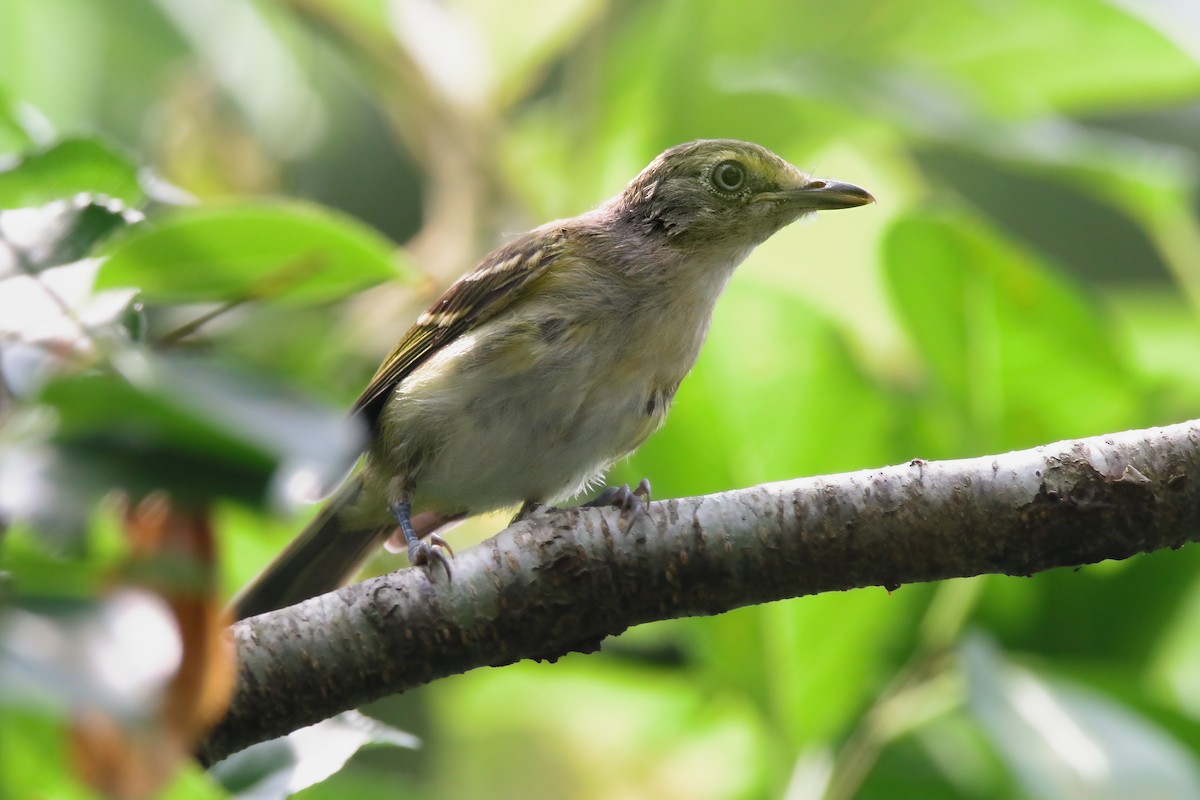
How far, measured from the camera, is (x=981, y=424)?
4.02m

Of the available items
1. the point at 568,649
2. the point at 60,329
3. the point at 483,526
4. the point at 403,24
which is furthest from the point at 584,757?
the point at 60,329

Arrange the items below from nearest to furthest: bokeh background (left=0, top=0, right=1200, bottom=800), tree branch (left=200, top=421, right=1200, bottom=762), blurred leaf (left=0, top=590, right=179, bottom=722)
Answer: blurred leaf (left=0, top=590, right=179, bottom=722) < tree branch (left=200, top=421, right=1200, bottom=762) < bokeh background (left=0, top=0, right=1200, bottom=800)

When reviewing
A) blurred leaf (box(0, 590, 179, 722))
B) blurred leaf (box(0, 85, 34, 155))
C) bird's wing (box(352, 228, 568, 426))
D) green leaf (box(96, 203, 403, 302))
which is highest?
blurred leaf (box(0, 85, 34, 155))

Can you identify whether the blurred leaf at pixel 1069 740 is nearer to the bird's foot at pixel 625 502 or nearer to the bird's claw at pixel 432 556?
the bird's foot at pixel 625 502

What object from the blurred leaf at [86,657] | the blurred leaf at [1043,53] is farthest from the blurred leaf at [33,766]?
the blurred leaf at [1043,53]

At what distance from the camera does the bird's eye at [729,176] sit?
4070 millimetres

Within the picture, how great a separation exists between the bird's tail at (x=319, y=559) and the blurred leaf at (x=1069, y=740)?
6.55ft

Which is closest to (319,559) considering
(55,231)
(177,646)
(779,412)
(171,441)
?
(779,412)

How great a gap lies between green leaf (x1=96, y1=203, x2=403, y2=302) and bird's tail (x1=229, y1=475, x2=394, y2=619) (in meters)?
1.53

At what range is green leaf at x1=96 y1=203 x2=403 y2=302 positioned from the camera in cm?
181

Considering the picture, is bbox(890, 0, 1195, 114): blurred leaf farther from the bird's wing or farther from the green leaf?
the green leaf

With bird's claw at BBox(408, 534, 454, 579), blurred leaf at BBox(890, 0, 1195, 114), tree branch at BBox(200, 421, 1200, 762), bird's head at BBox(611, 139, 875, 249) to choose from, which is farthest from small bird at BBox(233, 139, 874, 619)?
blurred leaf at BBox(890, 0, 1195, 114)

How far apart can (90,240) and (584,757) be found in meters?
3.44

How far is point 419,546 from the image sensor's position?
298cm
